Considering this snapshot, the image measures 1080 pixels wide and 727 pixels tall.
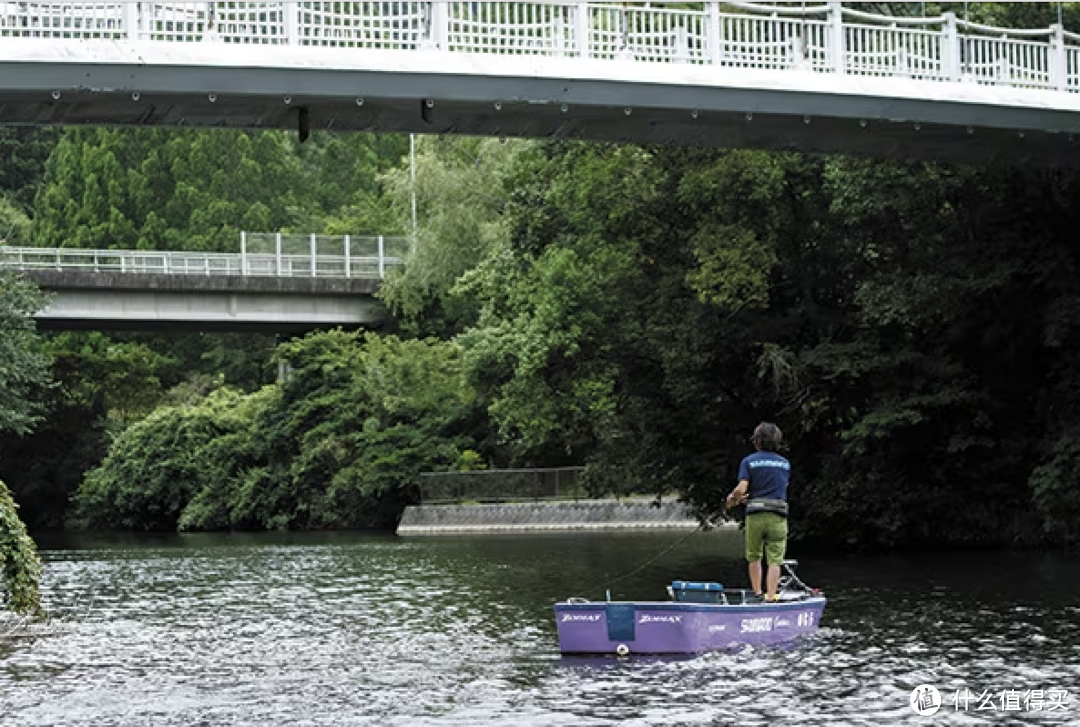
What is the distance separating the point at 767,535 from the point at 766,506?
0.35 m

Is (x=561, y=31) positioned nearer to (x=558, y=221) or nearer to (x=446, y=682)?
(x=446, y=682)

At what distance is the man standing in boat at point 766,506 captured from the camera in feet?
76.0

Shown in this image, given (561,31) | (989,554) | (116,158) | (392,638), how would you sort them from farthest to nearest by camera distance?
(116,158) → (989,554) → (561,31) → (392,638)

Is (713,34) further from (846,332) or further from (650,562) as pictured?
(846,332)

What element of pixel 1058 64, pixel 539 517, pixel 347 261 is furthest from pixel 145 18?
pixel 347 261

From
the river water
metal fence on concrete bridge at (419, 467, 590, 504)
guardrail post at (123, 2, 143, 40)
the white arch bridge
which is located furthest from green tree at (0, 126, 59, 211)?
guardrail post at (123, 2, 143, 40)

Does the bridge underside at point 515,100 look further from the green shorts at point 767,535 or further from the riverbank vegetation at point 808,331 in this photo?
the green shorts at point 767,535

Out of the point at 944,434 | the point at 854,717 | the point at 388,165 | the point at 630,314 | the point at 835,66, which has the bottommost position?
the point at 854,717

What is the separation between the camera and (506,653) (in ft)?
72.9

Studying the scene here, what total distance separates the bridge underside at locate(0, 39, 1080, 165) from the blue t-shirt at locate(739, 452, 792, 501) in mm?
8377

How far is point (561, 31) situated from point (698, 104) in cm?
238

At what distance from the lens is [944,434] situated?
1601 inches

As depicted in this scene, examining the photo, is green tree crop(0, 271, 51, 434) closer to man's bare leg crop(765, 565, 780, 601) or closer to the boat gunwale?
man's bare leg crop(765, 565, 780, 601)

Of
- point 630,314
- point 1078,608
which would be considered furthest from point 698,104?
point 630,314
